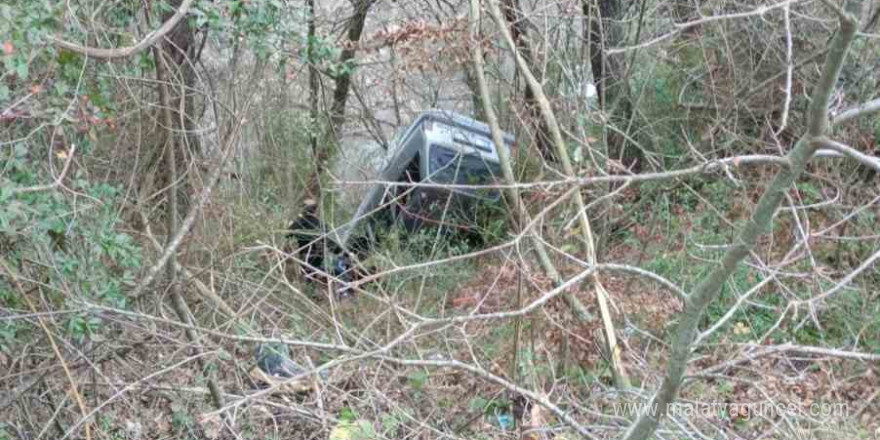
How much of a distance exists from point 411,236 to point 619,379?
321cm

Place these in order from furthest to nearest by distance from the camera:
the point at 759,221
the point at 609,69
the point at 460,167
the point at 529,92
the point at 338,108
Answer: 1. the point at 338,108
2. the point at 460,167
3. the point at 609,69
4. the point at 529,92
5. the point at 759,221

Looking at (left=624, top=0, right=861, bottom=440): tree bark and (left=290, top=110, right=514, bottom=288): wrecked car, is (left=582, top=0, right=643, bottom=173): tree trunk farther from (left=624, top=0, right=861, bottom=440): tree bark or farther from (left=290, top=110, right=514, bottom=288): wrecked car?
(left=624, top=0, right=861, bottom=440): tree bark

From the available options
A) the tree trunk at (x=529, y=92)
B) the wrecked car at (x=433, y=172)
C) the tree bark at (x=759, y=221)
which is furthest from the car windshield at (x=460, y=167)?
the tree bark at (x=759, y=221)

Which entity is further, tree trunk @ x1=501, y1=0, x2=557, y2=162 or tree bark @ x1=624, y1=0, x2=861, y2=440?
tree trunk @ x1=501, y1=0, x2=557, y2=162

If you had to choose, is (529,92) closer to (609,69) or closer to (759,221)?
(609,69)

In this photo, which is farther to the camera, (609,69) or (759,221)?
(609,69)

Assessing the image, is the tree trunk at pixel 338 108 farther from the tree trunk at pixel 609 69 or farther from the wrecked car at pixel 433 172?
the tree trunk at pixel 609 69

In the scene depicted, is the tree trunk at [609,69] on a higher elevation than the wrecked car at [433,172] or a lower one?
higher

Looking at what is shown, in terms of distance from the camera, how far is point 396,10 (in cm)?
936

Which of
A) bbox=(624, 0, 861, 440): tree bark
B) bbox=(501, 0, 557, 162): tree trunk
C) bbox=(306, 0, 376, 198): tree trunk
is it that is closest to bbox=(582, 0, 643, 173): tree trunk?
bbox=(501, 0, 557, 162): tree trunk

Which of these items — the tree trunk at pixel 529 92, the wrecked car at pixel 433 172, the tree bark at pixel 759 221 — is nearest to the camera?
the tree bark at pixel 759 221

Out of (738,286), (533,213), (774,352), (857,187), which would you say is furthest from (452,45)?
(774,352)

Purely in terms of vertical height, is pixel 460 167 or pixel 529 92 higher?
pixel 529 92

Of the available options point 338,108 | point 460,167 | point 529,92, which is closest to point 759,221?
point 529,92
